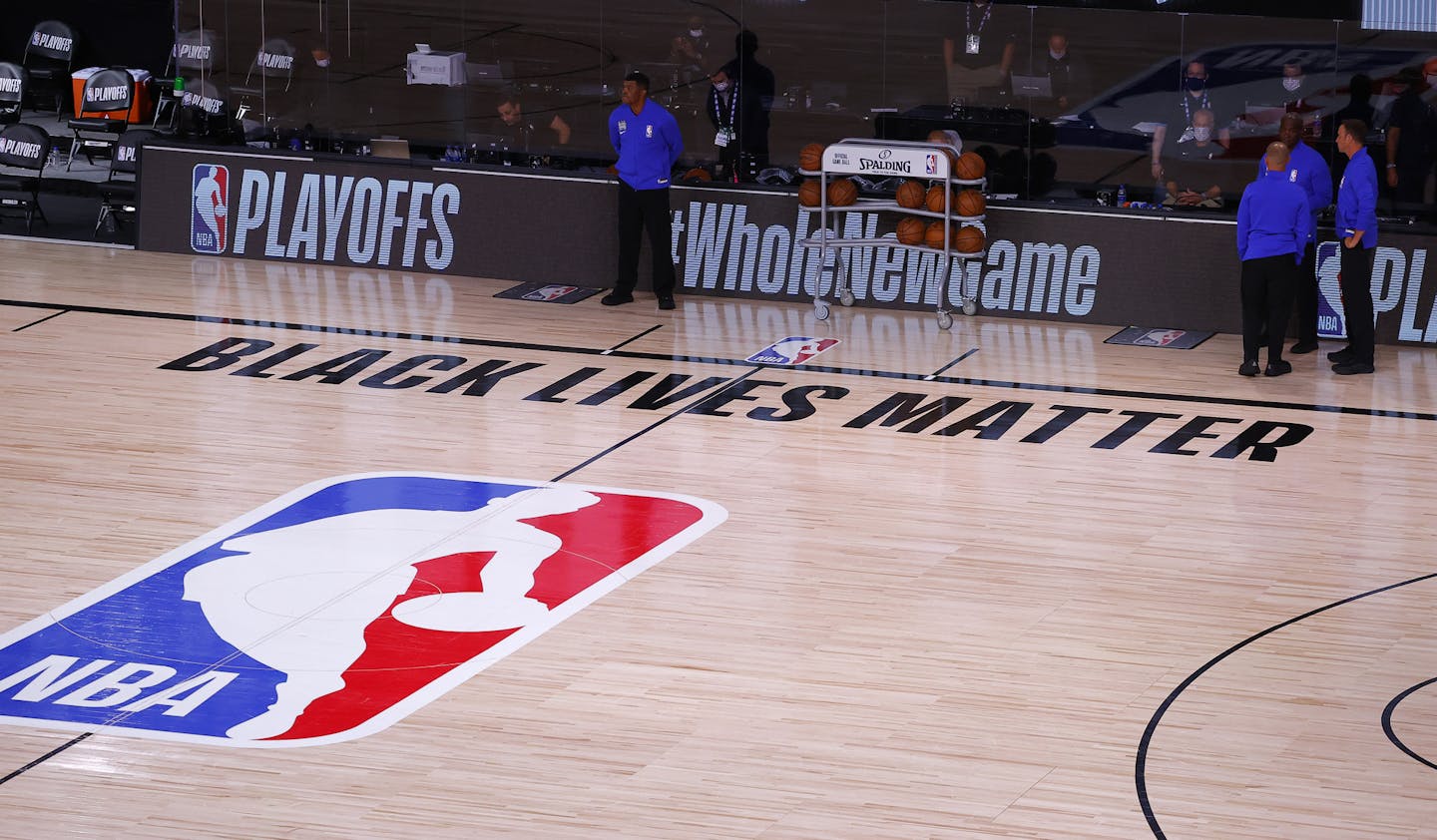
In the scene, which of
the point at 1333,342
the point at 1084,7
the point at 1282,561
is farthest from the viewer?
the point at 1084,7

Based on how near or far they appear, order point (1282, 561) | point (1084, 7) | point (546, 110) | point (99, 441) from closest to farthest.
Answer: point (1282, 561)
point (99, 441)
point (1084, 7)
point (546, 110)

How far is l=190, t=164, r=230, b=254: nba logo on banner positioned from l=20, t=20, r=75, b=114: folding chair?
228 inches

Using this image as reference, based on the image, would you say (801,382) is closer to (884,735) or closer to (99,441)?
(99,441)

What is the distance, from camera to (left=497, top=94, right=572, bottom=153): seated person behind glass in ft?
63.7

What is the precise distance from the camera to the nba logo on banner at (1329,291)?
16688 millimetres

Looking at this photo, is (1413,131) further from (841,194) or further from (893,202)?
(841,194)

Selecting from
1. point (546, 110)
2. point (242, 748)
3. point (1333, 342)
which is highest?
point (546, 110)

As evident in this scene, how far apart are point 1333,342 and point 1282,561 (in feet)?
18.3

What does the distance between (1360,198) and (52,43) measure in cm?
1650

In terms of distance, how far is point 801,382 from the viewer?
1571cm

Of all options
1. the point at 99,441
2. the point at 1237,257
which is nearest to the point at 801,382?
the point at 1237,257

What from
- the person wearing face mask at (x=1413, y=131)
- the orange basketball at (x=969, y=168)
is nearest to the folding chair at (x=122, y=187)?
the orange basketball at (x=969, y=168)

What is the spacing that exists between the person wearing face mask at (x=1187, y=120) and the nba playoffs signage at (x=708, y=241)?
96 cm

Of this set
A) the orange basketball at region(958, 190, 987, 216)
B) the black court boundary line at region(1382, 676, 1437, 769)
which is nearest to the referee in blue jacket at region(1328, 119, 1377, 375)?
the orange basketball at region(958, 190, 987, 216)
